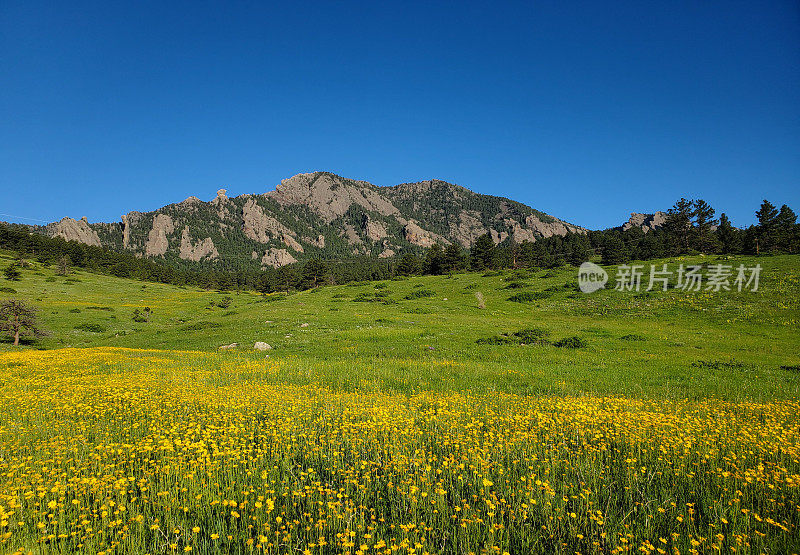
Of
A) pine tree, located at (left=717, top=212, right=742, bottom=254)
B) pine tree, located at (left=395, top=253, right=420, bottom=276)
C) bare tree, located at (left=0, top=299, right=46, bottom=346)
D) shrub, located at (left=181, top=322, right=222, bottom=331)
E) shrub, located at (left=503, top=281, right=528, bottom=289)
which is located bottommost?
shrub, located at (left=181, top=322, right=222, bottom=331)

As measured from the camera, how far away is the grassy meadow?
4699mm

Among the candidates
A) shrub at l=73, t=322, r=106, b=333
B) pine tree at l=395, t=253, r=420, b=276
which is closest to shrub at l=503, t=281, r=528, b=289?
pine tree at l=395, t=253, r=420, b=276

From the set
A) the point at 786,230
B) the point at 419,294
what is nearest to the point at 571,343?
the point at 419,294

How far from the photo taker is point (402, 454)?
7016 millimetres

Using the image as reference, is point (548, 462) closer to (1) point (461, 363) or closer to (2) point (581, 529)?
(2) point (581, 529)

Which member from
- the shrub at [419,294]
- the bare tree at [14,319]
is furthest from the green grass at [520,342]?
the bare tree at [14,319]

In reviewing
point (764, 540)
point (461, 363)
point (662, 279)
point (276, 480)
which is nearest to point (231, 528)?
point (276, 480)

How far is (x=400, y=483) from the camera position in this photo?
Result: 234 inches

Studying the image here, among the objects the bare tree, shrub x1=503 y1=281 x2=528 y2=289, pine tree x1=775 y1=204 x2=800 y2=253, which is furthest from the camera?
pine tree x1=775 y1=204 x2=800 y2=253

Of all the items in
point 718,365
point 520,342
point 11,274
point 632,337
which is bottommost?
point 11,274

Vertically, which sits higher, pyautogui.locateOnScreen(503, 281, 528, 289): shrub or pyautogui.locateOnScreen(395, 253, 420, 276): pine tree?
pyautogui.locateOnScreen(395, 253, 420, 276): pine tree

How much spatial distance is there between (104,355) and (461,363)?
20.2 meters

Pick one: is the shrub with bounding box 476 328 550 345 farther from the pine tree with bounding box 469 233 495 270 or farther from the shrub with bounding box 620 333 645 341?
the pine tree with bounding box 469 233 495 270

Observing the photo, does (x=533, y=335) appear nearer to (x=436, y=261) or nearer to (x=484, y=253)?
(x=436, y=261)
